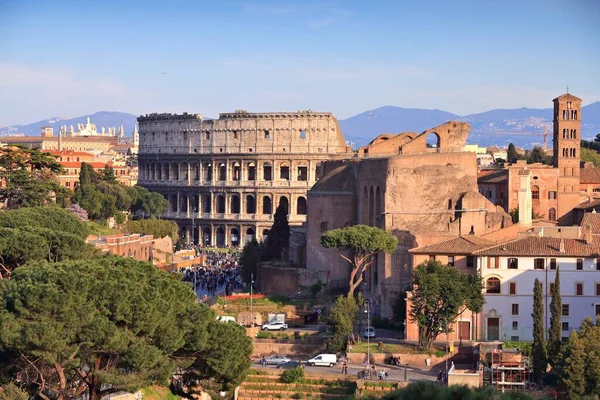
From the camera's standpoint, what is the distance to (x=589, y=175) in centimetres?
8275

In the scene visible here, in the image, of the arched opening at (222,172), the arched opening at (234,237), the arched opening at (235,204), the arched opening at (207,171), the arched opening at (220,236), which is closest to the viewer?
the arched opening at (234,237)

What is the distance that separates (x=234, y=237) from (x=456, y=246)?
7520 cm

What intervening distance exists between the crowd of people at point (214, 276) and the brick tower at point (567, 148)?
18.0 metres

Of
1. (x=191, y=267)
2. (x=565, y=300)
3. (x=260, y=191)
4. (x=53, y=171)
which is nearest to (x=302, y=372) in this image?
(x=565, y=300)

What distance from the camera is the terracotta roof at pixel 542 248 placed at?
5231 centimetres

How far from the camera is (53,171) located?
7881 centimetres

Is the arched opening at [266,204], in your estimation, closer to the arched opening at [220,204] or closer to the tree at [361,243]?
the arched opening at [220,204]

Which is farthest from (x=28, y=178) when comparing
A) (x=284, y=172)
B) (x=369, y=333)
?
(x=284, y=172)

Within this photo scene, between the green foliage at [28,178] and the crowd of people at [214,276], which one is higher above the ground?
the green foliage at [28,178]

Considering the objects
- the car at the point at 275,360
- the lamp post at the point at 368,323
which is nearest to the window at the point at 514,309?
the lamp post at the point at 368,323

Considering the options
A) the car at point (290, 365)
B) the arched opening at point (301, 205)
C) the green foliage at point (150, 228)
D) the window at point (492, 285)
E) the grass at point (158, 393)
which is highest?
the arched opening at point (301, 205)

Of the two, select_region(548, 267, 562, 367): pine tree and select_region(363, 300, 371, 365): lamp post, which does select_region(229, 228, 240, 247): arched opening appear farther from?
select_region(548, 267, 562, 367): pine tree

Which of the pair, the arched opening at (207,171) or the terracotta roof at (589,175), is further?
the arched opening at (207,171)

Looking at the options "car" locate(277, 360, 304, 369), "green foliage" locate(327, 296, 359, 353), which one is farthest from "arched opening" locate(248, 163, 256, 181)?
"car" locate(277, 360, 304, 369)
